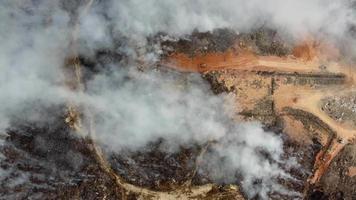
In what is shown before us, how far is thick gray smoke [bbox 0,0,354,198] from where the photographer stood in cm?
3906

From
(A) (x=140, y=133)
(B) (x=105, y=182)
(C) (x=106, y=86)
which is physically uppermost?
(C) (x=106, y=86)

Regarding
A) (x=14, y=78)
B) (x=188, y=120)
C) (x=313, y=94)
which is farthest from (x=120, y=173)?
(x=313, y=94)

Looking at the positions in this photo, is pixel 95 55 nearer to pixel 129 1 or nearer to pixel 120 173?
pixel 129 1

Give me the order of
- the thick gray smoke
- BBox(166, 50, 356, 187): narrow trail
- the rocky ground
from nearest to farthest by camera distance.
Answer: the rocky ground < the thick gray smoke < BBox(166, 50, 356, 187): narrow trail

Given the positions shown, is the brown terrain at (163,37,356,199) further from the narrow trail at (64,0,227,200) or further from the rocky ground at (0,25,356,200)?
the narrow trail at (64,0,227,200)

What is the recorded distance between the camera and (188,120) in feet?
132

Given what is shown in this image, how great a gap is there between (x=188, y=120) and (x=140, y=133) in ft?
9.45

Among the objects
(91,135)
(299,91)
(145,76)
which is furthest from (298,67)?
(91,135)

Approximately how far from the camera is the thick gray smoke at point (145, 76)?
39.1 meters

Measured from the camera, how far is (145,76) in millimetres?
39938

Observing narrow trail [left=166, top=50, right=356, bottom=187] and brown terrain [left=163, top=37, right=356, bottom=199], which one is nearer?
narrow trail [left=166, top=50, right=356, bottom=187]

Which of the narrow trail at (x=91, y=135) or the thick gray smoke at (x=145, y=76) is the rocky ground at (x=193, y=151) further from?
the thick gray smoke at (x=145, y=76)

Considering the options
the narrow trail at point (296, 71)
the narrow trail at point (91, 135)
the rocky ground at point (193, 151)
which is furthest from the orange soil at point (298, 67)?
the narrow trail at point (91, 135)

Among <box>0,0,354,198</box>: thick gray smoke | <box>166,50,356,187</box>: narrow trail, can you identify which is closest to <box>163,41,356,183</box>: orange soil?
<box>166,50,356,187</box>: narrow trail
